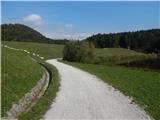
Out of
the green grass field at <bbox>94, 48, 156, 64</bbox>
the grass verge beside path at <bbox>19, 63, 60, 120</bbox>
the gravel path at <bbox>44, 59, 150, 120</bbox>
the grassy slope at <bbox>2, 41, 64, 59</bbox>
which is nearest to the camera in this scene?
the grass verge beside path at <bbox>19, 63, 60, 120</bbox>

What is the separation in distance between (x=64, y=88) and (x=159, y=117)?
11610 millimetres

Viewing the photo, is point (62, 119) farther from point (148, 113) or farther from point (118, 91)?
point (118, 91)

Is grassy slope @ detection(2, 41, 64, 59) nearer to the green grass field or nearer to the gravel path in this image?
the green grass field

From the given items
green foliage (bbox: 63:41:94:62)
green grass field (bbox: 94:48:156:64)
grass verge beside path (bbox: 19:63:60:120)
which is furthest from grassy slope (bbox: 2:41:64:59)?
grass verge beside path (bbox: 19:63:60:120)

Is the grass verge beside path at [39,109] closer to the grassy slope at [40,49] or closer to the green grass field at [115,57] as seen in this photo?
the green grass field at [115,57]

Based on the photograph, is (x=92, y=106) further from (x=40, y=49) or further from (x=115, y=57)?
(x=40, y=49)

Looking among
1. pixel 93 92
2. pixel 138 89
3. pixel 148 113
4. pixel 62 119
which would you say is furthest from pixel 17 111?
pixel 138 89

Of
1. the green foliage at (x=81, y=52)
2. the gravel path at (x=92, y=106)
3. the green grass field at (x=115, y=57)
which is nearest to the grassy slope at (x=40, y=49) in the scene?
the green grass field at (x=115, y=57)

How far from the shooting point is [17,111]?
18.2 meters

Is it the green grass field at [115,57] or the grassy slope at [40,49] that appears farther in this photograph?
the grassy slope at [40,49]

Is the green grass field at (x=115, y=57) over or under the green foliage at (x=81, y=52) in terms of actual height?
under

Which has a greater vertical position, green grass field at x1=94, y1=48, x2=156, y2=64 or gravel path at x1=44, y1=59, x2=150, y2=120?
gravel path at x1=44, y1=59, x2=150, y2=120

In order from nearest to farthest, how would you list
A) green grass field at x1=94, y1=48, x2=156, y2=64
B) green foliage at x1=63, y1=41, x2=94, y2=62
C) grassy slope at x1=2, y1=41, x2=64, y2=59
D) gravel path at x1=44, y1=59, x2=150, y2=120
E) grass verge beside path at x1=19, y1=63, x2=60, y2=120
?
grass verge beside path at x1=19, y1=63, x2=60, y2=120 → gravel path at x1=44, y1=59, x2=150, y2=120 → green foliage at x1=63, y1=41, x2=94, y2=62 → green grass field at x1=94, y1=48, x2=156, y2=64 → grassy slope at x1=2, y1=41, x2=64, y2=59

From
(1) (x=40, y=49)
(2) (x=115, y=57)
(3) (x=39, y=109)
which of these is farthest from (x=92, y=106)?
(1) (x=40, y=49)
